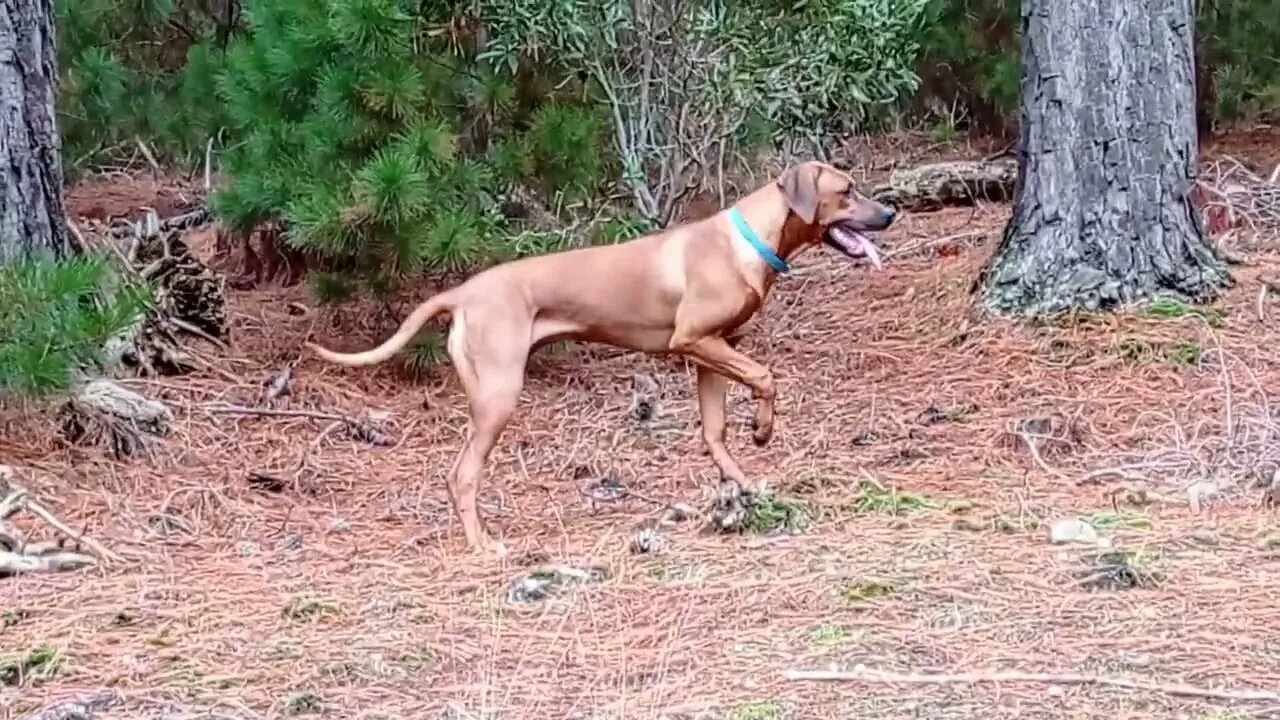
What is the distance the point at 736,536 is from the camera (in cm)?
449

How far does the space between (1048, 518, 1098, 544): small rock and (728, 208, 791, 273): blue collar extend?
1.25m

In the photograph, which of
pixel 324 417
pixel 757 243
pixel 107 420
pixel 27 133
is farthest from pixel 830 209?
pixel 27 133

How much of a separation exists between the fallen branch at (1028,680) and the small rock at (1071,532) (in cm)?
111

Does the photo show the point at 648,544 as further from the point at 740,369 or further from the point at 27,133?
the point at 27,133

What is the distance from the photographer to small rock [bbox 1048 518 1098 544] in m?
4.23

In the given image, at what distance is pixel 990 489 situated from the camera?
16.2 ft

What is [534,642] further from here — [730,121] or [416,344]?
[730,121]

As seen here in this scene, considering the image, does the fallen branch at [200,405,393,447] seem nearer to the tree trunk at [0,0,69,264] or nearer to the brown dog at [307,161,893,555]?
the tree trunk at [0,0,69,264]

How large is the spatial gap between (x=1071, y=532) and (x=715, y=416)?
1323 millimetres

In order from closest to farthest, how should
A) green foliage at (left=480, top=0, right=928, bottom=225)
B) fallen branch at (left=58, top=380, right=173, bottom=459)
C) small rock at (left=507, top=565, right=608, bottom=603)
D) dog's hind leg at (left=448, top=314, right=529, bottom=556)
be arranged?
small rock at (left=507, top=565, right=608, bottom=603) < dog's hind leg at (left=448, top=314, right=529, bottom=556) < fallen branch at (left=58, top=380, right=173, bottom=459) < green foliage at (left=480, top=0, right=928, bottom=225)

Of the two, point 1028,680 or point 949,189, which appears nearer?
point 1028,680

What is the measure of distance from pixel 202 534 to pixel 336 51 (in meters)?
2.17

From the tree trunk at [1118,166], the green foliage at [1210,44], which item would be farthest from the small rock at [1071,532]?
the green foliage at [1210,44]

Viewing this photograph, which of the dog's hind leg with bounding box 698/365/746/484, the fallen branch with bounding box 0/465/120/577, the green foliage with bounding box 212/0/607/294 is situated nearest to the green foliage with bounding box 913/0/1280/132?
the green foliage with bounding box 212/0/607/294
